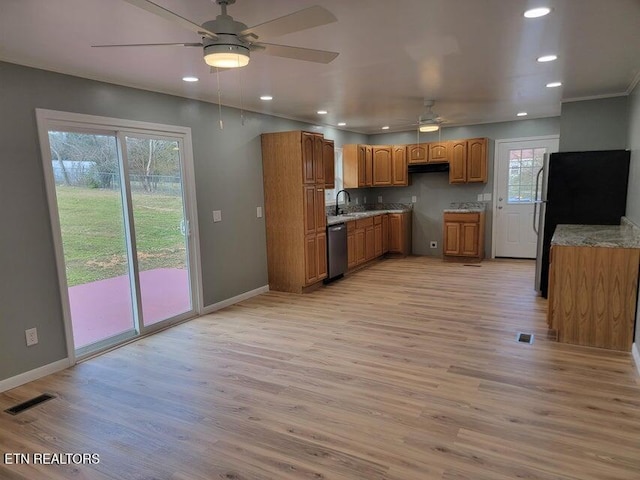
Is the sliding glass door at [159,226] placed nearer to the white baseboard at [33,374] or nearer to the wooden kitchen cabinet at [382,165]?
the white baseboard at [33,374]

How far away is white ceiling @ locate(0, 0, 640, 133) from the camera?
225 centimetres

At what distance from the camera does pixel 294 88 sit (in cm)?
414

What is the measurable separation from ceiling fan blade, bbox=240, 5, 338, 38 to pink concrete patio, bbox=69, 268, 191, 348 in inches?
111

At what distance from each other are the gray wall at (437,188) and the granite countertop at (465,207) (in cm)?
8

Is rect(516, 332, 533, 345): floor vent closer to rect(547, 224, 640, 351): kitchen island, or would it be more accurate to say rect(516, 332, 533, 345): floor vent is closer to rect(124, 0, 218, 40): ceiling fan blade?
rect(547, 224, 640, 351): kitchen island

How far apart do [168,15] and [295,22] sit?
0.55 meters

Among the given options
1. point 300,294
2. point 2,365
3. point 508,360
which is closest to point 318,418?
point 508,360

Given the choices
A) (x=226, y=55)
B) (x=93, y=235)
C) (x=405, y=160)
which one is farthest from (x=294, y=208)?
(x=226, y=55)

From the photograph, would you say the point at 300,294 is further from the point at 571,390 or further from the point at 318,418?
the point at 571,390

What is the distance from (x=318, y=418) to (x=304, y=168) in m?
3.43

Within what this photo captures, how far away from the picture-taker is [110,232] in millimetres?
3730

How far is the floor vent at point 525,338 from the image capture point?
359 centimetres

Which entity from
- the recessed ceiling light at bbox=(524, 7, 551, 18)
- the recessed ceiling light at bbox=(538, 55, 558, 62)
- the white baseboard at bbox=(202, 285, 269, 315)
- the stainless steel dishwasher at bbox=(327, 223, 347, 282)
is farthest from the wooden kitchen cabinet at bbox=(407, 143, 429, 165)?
the recessed ceiling light at bbox=(524, 7, 551, 18)

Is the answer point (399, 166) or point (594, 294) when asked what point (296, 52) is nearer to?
point (594, 294)
